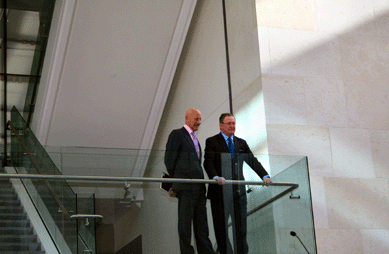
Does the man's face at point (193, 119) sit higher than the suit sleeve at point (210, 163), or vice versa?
the man's face at point (193, 119)

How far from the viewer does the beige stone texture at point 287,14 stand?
887 cm

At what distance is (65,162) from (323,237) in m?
4.00

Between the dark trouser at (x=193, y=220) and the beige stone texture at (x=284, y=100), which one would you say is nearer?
the dark trouser at (x=193, y=220)

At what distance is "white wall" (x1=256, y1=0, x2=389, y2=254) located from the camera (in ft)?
27.2

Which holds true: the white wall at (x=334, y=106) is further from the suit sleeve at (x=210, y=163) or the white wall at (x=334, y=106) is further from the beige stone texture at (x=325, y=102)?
the suit sleeve at (x=210, y=163)

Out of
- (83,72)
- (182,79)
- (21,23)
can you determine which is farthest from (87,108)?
(21,23)

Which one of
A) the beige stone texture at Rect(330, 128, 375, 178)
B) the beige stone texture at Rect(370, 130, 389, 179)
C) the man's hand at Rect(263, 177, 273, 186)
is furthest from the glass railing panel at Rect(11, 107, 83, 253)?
the beige stone texture at Rect(370, 130, 389, 179)

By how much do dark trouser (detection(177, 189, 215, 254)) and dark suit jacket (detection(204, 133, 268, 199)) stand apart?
183 mm

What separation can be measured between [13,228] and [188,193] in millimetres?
1996

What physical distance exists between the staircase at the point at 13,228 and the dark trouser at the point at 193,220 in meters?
1.56

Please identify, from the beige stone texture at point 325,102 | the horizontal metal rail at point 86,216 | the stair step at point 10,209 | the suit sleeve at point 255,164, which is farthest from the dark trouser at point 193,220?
the beige stone texture at point 325,102

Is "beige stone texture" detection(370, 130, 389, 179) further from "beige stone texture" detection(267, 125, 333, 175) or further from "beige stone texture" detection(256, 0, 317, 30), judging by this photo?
"beige stone texture" detection(256, 0, 317, 30)

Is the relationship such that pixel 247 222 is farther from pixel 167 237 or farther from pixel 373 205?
pixel 373 205

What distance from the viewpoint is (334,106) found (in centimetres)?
876
